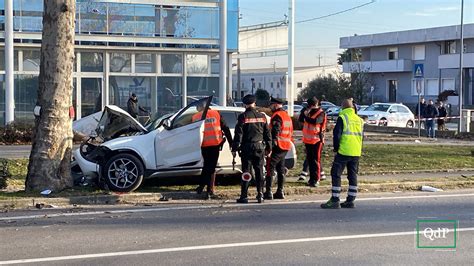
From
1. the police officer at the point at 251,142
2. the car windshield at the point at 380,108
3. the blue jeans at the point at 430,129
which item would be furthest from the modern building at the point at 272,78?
the police officer at the point at 251,142

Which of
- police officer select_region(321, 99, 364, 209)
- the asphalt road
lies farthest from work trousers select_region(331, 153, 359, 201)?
Answer: the asphalt road

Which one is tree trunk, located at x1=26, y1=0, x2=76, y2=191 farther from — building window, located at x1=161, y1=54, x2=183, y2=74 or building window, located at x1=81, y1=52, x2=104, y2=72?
building window, located at x1=161, y1=54, x2=183, y2=74

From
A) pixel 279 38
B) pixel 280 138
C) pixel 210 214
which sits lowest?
pixel 210 214

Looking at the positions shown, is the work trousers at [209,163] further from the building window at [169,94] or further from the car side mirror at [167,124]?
the building window at [169,94]

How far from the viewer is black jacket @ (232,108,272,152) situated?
1179 centimetres

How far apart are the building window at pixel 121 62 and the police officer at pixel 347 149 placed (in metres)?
19.7

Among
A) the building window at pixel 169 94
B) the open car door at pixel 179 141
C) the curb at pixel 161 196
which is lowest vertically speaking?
the curb at pixel 161 196

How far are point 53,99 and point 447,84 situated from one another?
5556 centimetres

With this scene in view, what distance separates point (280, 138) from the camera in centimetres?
1234

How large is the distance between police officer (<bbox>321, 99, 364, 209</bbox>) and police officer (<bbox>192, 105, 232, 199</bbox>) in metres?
1.90

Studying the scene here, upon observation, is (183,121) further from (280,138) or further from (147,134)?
(280,138)

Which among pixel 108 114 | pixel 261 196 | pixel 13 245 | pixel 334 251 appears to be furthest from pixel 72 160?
pixel 334 251

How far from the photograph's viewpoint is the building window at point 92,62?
29.8 metres

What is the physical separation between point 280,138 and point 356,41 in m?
62.5
